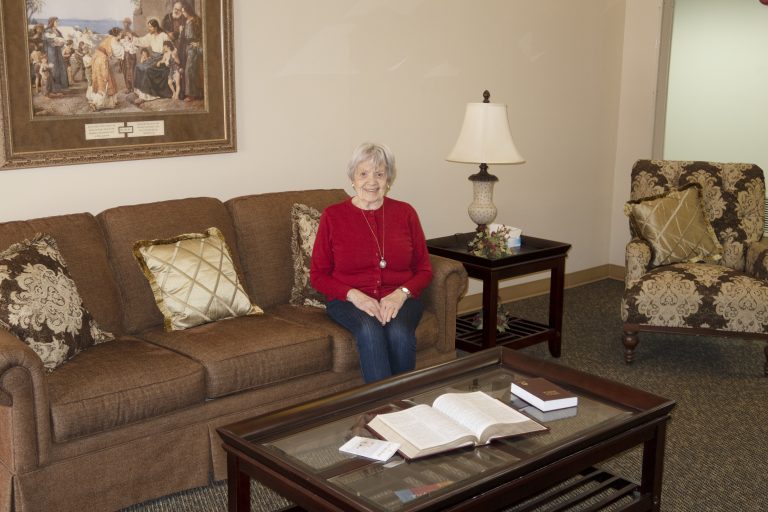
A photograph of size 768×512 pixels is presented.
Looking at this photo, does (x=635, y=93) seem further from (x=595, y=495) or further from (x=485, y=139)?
(x=595, y=495)

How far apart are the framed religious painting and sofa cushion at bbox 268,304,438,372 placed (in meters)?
0.86

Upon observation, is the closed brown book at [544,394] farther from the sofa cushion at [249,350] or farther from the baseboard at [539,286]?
the baseboard at [539,286]

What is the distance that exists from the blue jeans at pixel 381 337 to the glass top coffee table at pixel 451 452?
1.64 feet

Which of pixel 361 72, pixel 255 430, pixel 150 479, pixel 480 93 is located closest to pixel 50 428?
pixel 150 479

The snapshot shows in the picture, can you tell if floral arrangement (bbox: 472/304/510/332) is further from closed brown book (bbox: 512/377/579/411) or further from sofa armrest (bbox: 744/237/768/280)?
closed brown book (bbox: 512/377/579/411)

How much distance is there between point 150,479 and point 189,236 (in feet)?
3.19

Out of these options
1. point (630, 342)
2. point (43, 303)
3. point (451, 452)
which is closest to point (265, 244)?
point (43, 303)

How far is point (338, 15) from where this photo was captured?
172 inches

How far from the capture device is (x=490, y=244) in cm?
429

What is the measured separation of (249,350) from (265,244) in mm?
739

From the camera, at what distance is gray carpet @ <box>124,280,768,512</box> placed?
10.1 feet

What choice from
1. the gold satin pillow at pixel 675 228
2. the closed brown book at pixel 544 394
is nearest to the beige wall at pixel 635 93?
the gold satin pillow at pixel 675 228

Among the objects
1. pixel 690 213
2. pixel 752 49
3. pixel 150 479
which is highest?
pixel 752 49

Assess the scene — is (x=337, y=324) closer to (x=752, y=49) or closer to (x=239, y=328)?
(x=239, y=328)
